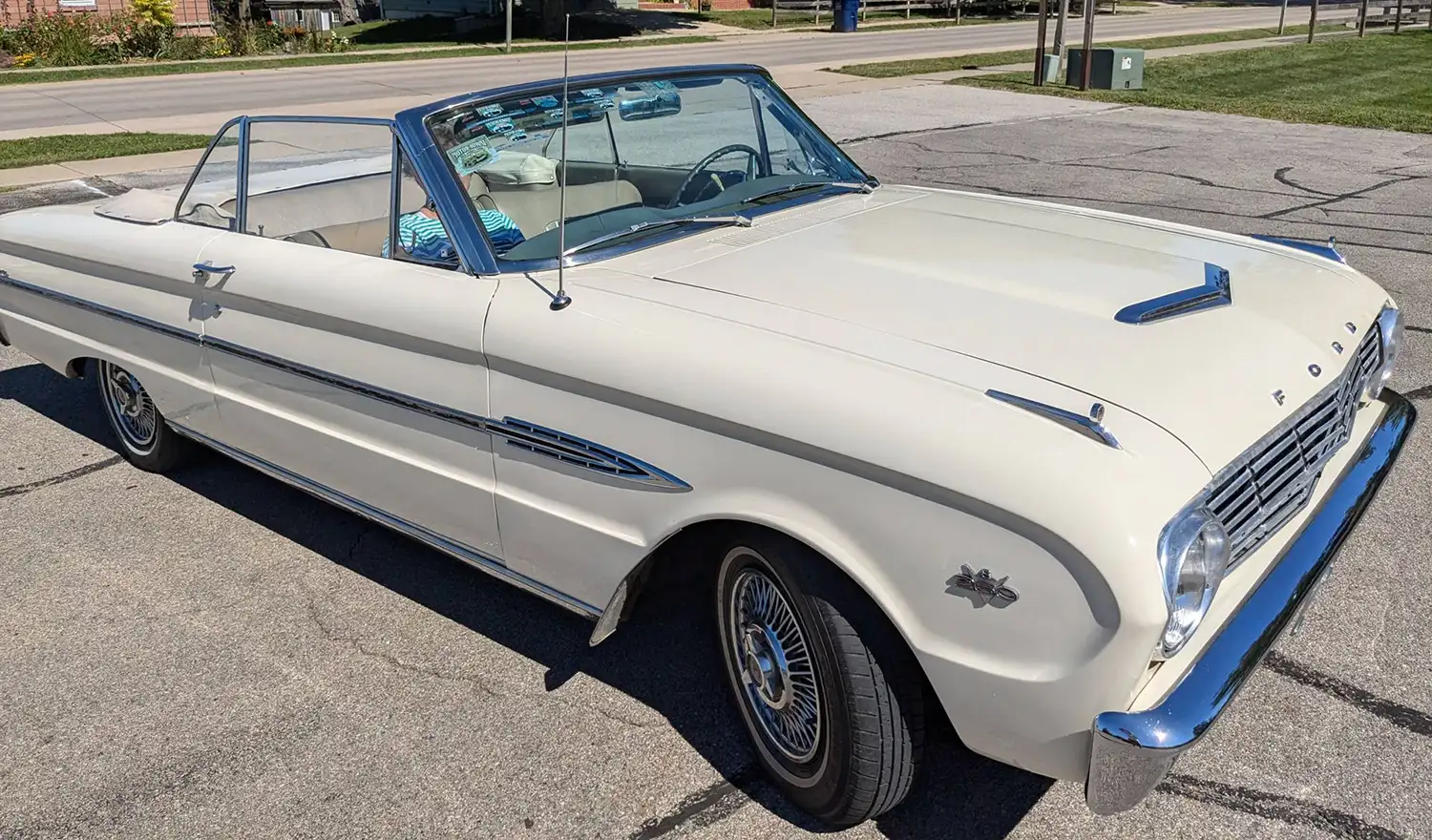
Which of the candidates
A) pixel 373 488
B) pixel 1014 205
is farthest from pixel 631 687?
pixel 1014 205

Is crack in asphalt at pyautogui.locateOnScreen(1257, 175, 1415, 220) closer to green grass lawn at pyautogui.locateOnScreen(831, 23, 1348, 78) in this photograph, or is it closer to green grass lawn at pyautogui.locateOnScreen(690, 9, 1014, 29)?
green grass lawn at pyautogui.locateOnScreen(831, 23, 1348, 78)

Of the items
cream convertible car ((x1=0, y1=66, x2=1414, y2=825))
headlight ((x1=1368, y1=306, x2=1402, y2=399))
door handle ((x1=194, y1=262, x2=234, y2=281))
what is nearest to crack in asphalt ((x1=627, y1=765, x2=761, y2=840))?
cream convertible car ((x1=0, y1=66, x2=1414, y2=825))

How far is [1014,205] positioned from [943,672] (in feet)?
6.92

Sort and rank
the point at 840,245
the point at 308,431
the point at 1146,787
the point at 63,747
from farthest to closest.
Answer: the point at 308,431 < the point at 840,245 < the point at 63,747 < the point at 1146,787

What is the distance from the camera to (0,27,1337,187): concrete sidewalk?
11766 millimetres

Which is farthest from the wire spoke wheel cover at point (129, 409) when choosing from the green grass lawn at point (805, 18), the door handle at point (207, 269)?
the green grass lawn at point (805, 18)

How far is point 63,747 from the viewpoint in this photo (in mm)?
3174

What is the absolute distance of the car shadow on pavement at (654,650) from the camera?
112 inches

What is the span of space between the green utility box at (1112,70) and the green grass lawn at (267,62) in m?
10.7

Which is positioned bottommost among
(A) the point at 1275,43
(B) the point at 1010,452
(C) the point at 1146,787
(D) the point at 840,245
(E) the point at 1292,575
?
(C) the point at 1146,787

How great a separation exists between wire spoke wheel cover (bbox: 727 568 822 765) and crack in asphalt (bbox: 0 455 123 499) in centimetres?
325

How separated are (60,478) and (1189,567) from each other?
4.37 meters

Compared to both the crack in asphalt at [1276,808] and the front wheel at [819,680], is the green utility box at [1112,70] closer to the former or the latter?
the crack in asphalt at [1276,808]

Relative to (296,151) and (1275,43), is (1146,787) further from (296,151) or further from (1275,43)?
(1275,43)
